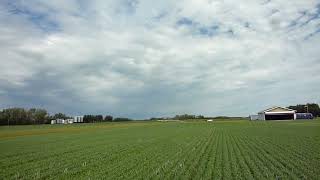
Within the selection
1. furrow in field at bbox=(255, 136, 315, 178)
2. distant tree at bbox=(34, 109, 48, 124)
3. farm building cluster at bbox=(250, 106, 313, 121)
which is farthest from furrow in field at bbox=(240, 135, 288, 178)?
distant tree at bbox=(34, 109, 48, 124)

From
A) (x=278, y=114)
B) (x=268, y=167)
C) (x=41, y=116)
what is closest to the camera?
(x=268, y=167)

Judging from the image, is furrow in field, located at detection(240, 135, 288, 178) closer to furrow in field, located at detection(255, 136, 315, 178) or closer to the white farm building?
furrow in field, located at detection(255, 136, 315, 178)

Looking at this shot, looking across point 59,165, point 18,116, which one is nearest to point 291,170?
point 59,165

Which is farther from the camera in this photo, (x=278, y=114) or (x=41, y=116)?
(x=41, y=116)

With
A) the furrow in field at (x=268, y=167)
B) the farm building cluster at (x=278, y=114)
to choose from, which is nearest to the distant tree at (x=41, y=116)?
the farm building cluster at (x=278, y=114)

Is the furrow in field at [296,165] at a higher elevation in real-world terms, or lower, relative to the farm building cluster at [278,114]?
lower

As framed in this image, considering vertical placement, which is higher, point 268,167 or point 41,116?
point 41,116

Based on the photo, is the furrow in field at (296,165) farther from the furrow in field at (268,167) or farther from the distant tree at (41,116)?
the distant tree at (41,116)

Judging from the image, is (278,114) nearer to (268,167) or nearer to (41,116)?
(41,116)

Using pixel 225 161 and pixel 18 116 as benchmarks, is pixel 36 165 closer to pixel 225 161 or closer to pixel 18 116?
pixel 225 161

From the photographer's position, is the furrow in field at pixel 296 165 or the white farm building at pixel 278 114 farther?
the white farm building at pixel 278 114

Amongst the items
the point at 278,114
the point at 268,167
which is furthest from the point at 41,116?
the point at 268,167

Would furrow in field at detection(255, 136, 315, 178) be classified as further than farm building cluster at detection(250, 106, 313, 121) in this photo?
No

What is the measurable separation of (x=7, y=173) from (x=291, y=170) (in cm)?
1302
